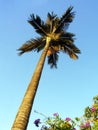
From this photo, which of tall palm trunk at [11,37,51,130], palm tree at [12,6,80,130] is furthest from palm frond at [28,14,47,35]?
tall palm trunk at [11,37,51,130]

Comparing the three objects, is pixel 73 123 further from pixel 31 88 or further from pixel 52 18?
pixel 52 18

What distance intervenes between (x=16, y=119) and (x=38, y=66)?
421 centimetres

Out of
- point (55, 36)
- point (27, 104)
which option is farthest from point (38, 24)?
point (27, 104)

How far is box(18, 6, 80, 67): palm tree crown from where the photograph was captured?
1736 cm

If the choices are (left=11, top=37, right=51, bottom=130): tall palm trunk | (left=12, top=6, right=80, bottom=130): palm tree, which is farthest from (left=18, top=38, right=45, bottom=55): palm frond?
(left=11, top=37, right=51, bottom=130): tall palm trunk

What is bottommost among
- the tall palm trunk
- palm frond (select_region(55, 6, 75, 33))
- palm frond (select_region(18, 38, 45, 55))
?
the tall palm trunk

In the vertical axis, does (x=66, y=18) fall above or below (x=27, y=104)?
above

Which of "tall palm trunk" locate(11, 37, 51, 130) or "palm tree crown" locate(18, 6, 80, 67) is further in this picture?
"palm tree crown" locate(18, 6, 80, 67)

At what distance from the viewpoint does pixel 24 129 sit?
34.7 feet

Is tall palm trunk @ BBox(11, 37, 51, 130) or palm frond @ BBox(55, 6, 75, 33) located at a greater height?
palm frond @ BBox(55, 6, 75, 33)

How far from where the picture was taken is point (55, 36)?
1727cm

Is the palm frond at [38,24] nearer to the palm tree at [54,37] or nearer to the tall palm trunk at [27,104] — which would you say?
the palm tree at [54,37]

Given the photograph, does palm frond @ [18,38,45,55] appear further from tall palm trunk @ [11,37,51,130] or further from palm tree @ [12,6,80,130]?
tall palm trunk @ [11,37,51,130]

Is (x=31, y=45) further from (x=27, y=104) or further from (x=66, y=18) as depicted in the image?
(x=27, y=104)
